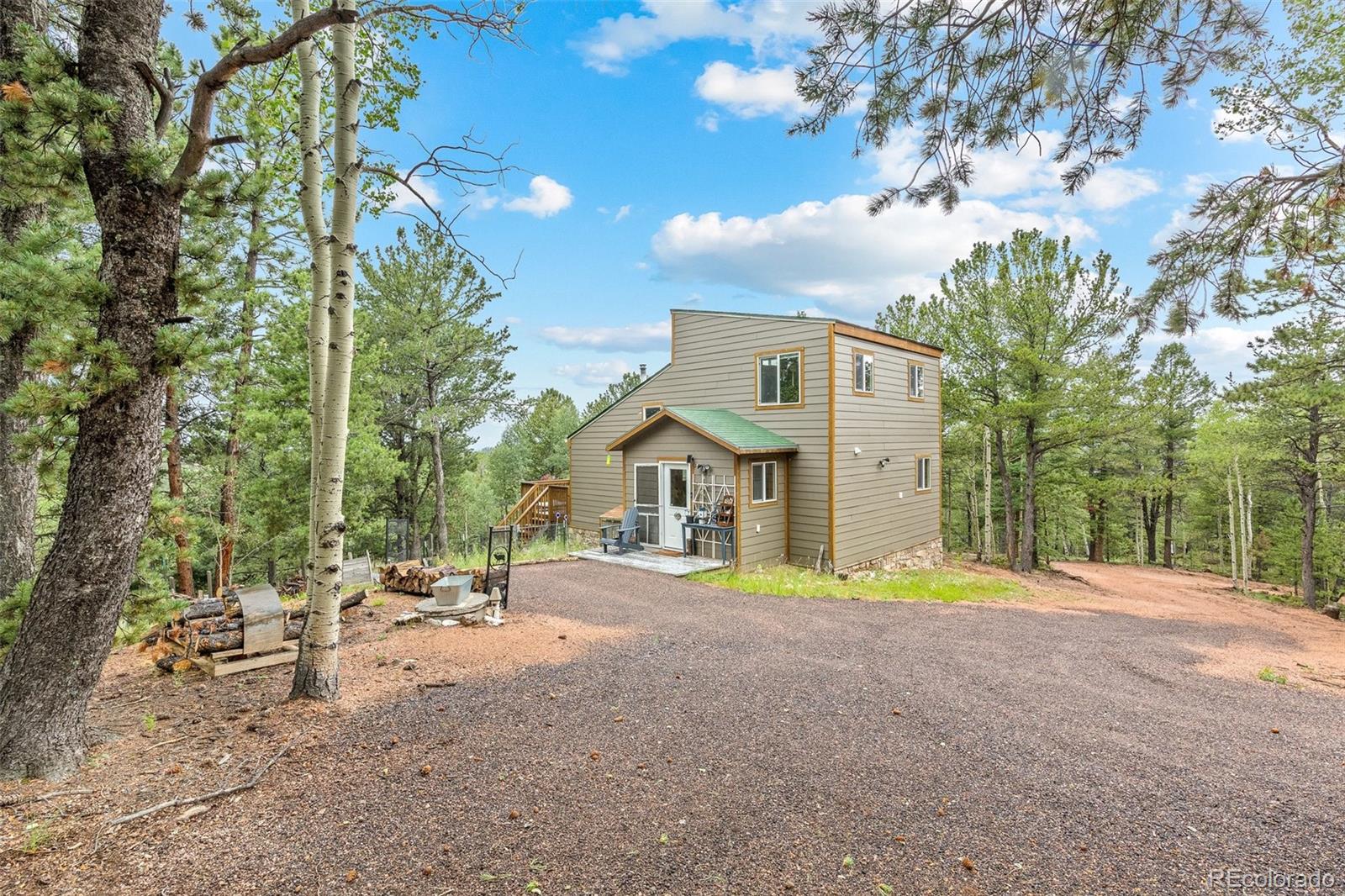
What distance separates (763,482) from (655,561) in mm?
2774

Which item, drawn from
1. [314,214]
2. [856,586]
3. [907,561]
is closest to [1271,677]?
[856,586]

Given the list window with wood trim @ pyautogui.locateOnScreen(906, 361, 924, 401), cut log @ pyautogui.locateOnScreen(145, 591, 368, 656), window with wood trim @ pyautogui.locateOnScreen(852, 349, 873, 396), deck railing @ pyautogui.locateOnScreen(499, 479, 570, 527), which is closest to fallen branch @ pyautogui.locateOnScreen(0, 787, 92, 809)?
cut log @ pyautogui.locateOnScreen(145, 591, 368, 656)

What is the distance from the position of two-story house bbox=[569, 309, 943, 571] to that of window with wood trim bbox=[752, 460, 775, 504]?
0.11 feet

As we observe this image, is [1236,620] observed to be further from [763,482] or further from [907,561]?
[763,482]

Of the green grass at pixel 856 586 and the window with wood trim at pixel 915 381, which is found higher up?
the window with wood trim at pixel 915 381

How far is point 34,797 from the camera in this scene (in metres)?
2.77

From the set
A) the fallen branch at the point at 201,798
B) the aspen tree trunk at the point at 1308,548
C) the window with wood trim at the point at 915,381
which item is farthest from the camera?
the aspen tree trunk at the point at 1308,548

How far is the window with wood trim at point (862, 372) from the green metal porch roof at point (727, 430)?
6.62 feet

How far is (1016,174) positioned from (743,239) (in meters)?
10.9

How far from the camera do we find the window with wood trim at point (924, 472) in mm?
14875

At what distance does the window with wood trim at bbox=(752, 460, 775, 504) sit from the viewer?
444 inches

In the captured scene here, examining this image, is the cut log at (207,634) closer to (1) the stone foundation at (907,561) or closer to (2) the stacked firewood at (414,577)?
(2) the stacked firewood at (414,577)

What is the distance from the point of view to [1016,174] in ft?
12.3

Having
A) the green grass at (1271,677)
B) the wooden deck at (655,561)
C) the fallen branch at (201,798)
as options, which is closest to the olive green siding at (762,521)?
the wooden deck at (655,561)
